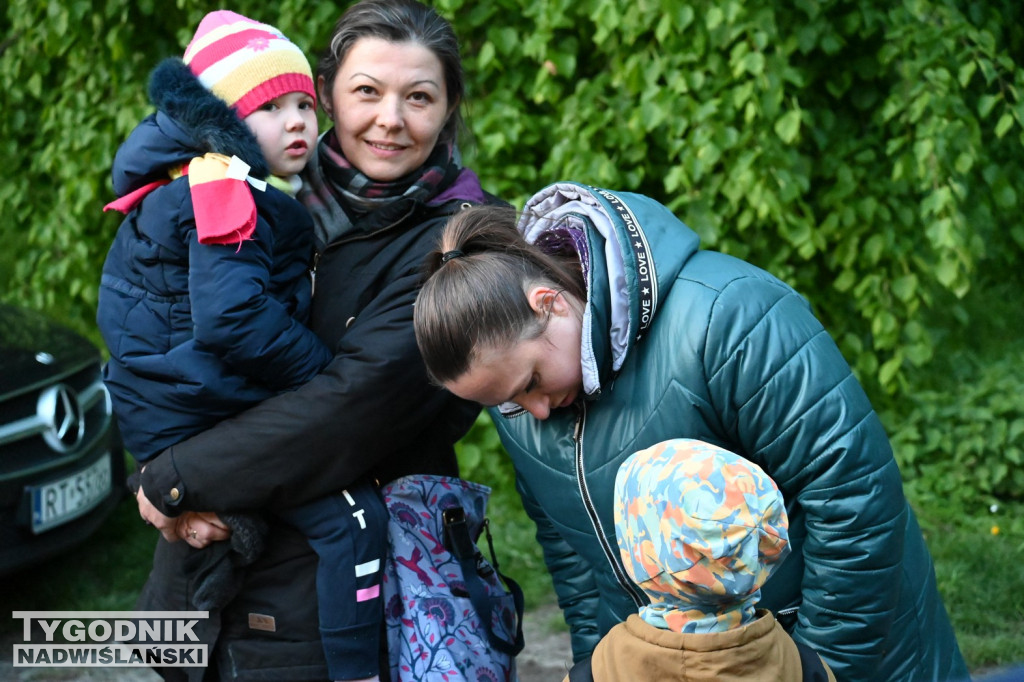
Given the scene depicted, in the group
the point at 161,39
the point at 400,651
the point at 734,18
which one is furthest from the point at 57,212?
the point at 400,651

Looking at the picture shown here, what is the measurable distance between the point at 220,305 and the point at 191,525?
44 centimetres

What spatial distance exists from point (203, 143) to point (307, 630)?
3.08 ft

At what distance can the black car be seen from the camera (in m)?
3.69

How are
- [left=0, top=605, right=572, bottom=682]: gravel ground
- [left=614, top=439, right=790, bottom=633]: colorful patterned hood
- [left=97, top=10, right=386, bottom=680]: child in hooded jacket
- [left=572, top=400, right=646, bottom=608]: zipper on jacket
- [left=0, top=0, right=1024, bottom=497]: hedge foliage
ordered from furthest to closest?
[left=0, top=0, right=1024, bottom=497]: hedge foliage < [left=0, top=605, right=572, bottom=682]: gravel ground < [left=97, top=10, right=386, bottom=680]: child in hooded jacket < [left=572, top=400, right=646, bottom=608]: zipper on jacket < [left=614, top=439, right=790, bottom=633]: colorful patterned hood

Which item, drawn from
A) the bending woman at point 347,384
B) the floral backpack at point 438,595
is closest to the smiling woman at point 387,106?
the bending woman at point 347,384

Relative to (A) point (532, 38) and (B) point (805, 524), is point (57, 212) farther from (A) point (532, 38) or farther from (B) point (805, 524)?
(B) point (805, 524)

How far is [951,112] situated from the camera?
4258mm

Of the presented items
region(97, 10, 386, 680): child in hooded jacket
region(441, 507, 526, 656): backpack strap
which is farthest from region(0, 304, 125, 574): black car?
region(441, 507, 526, 656): backpack strap

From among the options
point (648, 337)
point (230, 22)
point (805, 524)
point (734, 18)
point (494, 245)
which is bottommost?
point (805, 524)

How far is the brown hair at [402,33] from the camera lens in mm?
2211

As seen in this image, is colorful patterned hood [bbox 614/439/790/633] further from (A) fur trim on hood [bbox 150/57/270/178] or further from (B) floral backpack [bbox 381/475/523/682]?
(A) fur trim on hood [bbox 150/57/270/178]

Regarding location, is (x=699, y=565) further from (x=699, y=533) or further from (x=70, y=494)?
(x=70, y=494)

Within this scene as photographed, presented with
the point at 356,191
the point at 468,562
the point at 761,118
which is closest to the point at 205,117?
the point at 356,191

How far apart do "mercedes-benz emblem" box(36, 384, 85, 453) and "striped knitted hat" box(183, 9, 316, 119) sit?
214 cm
